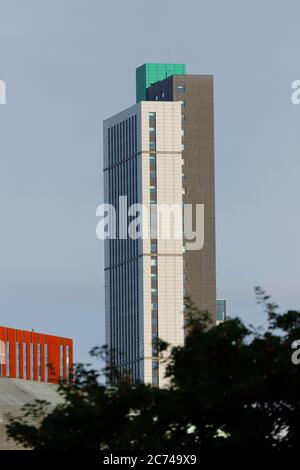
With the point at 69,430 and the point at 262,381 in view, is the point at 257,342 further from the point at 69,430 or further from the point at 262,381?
the point at 69,430

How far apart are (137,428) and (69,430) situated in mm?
2740

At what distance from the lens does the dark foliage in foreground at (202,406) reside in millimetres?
55688

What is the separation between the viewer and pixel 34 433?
57.9 meters

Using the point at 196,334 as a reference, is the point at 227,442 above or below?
below

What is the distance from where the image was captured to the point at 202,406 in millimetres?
56062

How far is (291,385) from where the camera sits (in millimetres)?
56500

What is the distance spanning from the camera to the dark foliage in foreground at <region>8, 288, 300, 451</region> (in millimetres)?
55688
